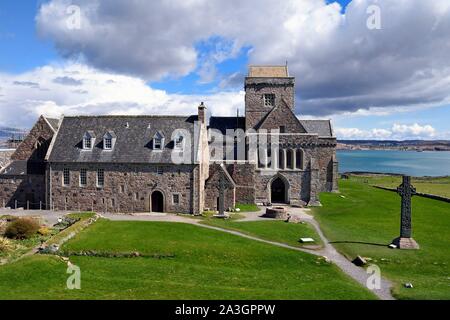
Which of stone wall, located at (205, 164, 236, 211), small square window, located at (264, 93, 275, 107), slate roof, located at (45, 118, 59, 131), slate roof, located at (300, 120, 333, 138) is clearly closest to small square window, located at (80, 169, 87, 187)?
slate roof, located at (45, 118, 59, 131)


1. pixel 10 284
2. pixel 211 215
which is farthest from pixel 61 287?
pixel 211 215

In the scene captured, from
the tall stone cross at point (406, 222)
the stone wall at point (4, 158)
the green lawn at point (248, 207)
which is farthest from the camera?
the stone wall at point (4, 158)

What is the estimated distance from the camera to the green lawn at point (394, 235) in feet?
74.0

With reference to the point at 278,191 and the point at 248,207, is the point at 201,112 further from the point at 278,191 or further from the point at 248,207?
the point at 278,191

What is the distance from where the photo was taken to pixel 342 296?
18562mm

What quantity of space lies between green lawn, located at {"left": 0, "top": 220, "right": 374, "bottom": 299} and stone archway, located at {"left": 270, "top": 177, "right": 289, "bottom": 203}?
68.8 ft

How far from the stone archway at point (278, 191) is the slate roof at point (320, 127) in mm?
14113

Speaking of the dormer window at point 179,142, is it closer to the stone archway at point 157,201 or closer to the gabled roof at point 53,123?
the stone archway at point 157,201

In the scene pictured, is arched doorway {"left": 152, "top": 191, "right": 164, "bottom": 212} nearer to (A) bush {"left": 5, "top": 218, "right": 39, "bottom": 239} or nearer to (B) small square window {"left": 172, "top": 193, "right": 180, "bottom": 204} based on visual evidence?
(B) small square window {"left": 172, "top": 193, "right": 180, "bottom": 204}

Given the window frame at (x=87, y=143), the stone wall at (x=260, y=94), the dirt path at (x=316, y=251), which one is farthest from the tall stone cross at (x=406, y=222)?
the window frame at (x=87, y=143)

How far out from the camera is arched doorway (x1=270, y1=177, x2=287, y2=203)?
5197 centimetres

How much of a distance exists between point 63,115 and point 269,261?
35.0 meters

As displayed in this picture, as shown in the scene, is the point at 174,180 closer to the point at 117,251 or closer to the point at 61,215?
the point at 61,215

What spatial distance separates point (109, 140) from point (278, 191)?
924 inches
